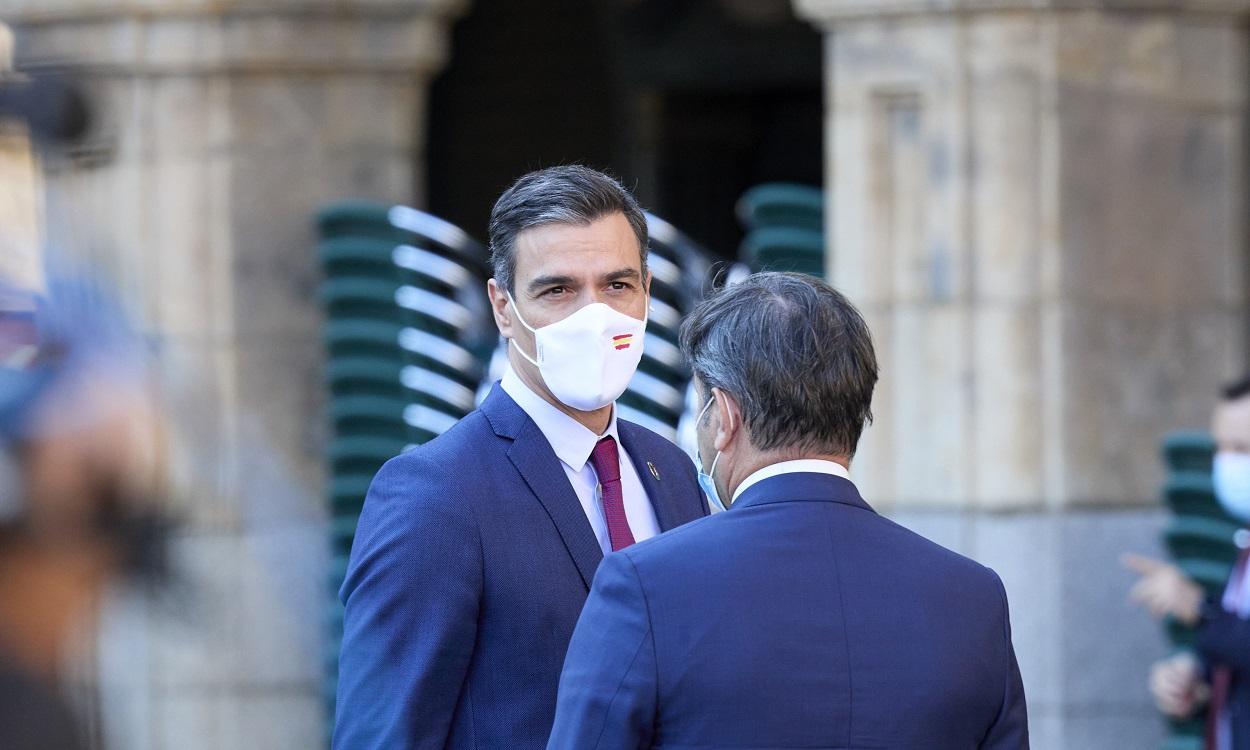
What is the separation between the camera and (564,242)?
9.76 feet

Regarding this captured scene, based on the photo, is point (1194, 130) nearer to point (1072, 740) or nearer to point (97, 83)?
point (1072, 740)

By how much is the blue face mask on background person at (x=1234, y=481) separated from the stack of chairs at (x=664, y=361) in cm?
187

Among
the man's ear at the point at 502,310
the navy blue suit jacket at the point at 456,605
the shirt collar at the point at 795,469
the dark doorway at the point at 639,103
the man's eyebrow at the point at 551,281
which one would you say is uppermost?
the dark doorway at the point at 639,103

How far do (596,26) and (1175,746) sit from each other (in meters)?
6.00

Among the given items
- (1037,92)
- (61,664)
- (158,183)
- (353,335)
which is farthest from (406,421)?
(61,664)

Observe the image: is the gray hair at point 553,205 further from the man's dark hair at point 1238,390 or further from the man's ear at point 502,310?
the man's dark hair at point 1238,390

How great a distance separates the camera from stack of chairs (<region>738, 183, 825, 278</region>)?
21.8ft

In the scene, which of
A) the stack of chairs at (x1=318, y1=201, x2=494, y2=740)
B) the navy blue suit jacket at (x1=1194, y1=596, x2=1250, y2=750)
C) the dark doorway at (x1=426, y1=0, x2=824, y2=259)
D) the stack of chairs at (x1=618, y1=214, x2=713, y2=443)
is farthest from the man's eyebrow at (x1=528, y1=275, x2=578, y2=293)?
the dark doorway at (x1=426, y1=0, x2=824, y2=259)

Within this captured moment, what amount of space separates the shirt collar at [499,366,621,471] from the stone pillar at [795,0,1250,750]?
3353mm

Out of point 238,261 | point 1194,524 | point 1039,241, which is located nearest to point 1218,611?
point 1194,524

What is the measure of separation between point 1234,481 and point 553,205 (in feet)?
9.93

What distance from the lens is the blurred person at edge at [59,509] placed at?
2.97m

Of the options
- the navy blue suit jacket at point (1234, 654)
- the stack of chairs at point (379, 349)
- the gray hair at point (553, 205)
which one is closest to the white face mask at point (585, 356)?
the gray hair at point (553, 205)

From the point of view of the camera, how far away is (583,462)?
9.89 ft
